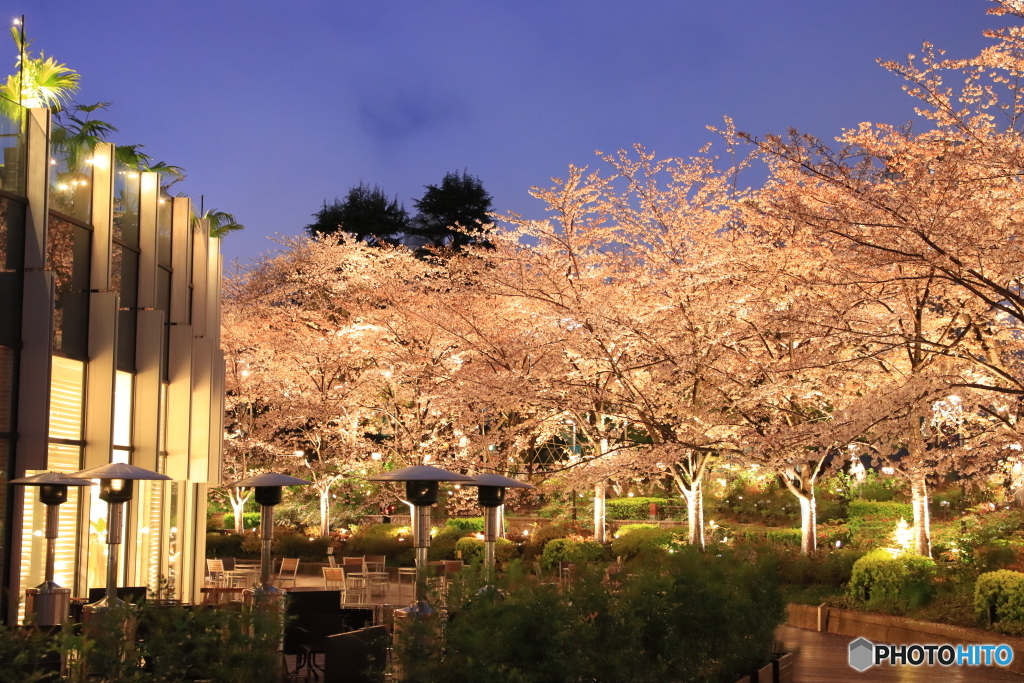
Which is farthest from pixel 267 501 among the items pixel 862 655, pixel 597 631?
pixel 862 655

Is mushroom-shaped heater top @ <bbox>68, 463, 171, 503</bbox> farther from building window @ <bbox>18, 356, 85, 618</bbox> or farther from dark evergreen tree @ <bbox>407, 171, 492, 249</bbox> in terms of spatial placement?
dark evergreen tree @ <bbox>407, 171, 492, 249</bbox>

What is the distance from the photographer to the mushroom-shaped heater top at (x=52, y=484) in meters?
10.1

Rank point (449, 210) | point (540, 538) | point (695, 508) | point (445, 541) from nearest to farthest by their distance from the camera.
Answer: point (695, 508) < point (540, 538) < point (445, 541) < point (449, 210)

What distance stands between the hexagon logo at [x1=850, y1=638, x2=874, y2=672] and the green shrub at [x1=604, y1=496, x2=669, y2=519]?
48.4 feet

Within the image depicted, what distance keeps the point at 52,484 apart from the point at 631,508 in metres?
19.8

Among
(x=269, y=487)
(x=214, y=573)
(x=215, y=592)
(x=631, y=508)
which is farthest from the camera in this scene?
(x=631, y=508)

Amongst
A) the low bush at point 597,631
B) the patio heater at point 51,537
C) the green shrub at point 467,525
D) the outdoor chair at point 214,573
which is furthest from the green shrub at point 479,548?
the low bush at point 597,631

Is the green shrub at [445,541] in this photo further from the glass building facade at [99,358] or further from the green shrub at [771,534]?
the glass building facade at [99,358]

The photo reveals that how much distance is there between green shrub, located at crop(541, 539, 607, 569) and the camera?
2009 cm

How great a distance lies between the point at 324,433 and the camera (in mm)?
28141

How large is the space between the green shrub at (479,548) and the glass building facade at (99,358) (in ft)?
23.1

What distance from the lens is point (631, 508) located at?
91.5ft

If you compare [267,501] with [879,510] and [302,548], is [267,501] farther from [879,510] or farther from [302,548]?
[879,510]

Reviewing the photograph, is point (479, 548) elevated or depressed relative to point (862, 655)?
elevated
